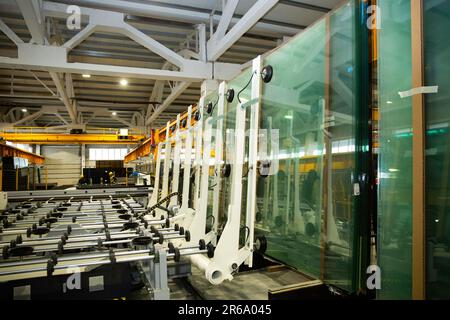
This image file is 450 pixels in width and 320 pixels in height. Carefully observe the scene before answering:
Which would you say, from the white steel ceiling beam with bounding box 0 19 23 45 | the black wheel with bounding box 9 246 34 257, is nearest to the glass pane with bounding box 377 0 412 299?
the black wheel with bounding box 9 246 34 257

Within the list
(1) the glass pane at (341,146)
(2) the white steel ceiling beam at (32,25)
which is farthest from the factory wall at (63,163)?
(1) the glass pane at (341,146)

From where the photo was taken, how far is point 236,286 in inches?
132

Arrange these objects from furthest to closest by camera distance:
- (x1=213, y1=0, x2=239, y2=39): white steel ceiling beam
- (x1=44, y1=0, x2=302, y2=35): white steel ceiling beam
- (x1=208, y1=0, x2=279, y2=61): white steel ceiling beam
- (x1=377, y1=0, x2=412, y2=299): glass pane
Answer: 1. (x1=44, y1=0, x2=302, y2=35): white steel ceiling beam
2. (x1=213, y1=0, x2=239, y2=39): white steel ceiling beam
3. (x1=208, y1=0, x2=279, y2=61): white steel ceiling beam
4. (x1=377, y1=0, x2=412, y2=299): glass pane

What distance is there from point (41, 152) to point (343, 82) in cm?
2524

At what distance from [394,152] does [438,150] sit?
0.79 ft

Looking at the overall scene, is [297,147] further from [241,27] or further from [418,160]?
[241,27]

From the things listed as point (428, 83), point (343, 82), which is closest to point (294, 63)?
point (343, 82)

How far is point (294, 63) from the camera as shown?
8.28 ft

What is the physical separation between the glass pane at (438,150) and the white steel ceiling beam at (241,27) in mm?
2253

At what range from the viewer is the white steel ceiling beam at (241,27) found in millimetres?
3601

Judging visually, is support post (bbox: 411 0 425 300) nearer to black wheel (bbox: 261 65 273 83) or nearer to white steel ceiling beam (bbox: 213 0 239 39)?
black wheel (bbox: 261 65 273 83)

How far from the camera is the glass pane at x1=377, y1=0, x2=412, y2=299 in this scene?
166 cm

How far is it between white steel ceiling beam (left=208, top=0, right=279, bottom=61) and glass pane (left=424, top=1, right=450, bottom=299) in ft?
7.39
